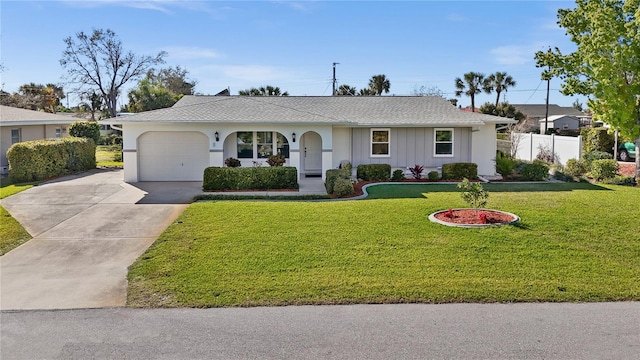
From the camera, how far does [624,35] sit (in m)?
19.0

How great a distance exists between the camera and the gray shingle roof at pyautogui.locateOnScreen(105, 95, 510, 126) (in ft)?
64.8

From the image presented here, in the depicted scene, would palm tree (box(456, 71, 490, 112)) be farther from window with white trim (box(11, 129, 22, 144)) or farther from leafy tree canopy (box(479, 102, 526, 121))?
window with white trim (box(11, 129, 22, 144))

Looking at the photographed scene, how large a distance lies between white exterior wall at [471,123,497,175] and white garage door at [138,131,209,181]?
1135cm

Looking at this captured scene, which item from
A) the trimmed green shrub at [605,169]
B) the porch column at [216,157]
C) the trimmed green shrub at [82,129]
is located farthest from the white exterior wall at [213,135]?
the trimmed green shrub at [82,129]

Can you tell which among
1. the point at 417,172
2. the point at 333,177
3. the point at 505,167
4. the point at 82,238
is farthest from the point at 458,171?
the point at 82,238

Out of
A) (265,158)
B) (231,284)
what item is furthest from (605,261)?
(265,158)

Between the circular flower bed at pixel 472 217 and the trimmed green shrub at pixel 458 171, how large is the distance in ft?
26.9

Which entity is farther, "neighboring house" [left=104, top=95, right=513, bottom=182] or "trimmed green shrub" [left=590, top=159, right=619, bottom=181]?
"neighboring house" [left=104, top=95, right=513, bottom=182]

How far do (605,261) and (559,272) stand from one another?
125cm

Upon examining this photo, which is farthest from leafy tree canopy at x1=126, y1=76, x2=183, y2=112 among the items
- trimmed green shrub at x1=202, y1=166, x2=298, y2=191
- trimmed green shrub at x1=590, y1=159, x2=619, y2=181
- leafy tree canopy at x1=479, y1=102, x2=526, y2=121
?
trimmed green shrub at x1=590, y1=159, x2=619, y2=181

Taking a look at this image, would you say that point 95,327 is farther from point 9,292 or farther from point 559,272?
point 559,272

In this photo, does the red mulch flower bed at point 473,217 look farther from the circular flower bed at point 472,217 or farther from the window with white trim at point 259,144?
the window with white trim at point 259,144

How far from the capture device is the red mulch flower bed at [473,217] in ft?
38.1

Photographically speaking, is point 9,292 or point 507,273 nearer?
point 9,292
